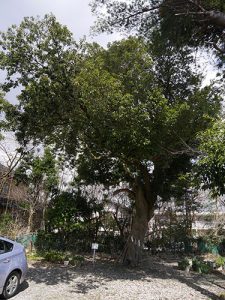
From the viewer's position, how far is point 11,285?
24.6 feet

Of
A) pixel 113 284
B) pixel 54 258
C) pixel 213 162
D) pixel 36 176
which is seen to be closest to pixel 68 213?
pixel 54 258

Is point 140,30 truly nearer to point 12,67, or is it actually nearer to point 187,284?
point 12,67

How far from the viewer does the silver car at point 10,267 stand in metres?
7.16

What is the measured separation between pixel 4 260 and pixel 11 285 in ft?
2.38

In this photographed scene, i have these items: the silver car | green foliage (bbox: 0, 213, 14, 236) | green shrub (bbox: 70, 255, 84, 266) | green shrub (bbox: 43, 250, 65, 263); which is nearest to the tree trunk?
green shrub (bbox: 70, 255, 84, 266)

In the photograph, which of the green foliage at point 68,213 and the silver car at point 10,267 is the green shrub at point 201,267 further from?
the silver car at point 10,267

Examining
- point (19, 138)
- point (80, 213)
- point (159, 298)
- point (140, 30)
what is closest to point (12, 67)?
point (19, 138)

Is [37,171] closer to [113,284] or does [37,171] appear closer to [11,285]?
[113,284]

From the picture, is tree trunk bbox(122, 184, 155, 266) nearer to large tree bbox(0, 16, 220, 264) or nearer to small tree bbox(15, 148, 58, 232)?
large tree bbox(0, 16, 220, 264)

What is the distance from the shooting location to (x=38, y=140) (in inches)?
610

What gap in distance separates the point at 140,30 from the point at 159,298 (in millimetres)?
7682

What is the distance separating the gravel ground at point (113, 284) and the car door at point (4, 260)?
0.68 meters

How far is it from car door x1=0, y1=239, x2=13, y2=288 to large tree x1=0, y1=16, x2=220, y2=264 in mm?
4694

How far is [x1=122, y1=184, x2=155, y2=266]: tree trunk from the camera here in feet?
45.5
